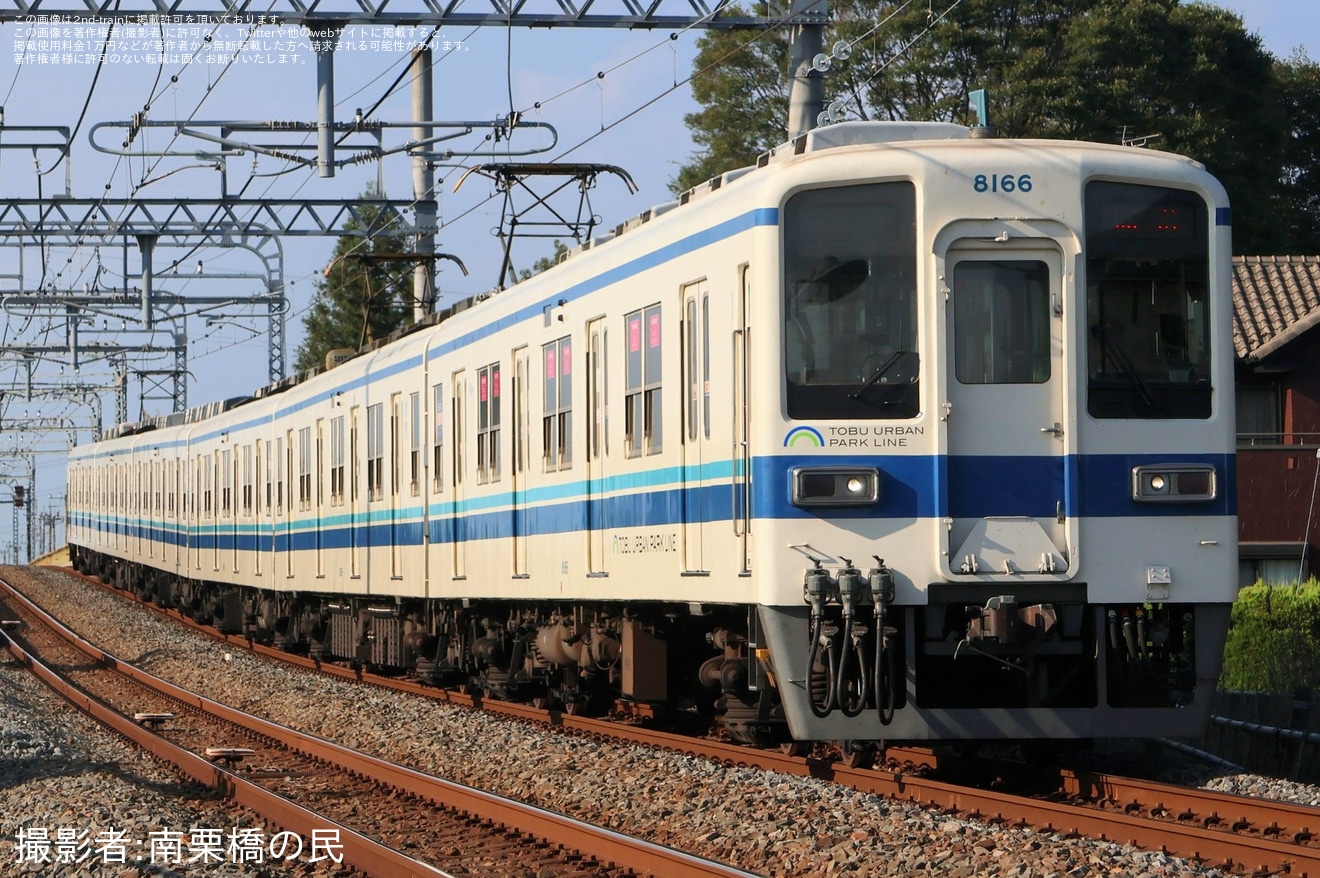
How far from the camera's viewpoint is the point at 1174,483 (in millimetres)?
9047

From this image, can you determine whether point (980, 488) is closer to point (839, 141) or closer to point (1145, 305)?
point (1145, 305)

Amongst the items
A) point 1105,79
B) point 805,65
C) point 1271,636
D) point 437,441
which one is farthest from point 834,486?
point 1105,79

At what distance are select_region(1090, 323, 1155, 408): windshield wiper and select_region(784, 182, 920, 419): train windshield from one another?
3.00 feet

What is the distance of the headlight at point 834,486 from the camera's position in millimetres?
8828

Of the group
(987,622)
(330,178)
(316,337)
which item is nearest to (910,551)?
(987,622)

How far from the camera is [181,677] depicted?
21.0 m

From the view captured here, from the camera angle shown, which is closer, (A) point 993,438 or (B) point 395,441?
(A) point 993,438

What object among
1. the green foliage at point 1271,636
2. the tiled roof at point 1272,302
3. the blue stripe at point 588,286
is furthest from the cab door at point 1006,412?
the tiled roof at point 1272,302

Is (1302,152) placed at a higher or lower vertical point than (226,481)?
higher

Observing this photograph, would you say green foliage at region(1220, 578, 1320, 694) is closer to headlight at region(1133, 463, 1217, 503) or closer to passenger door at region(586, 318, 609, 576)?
passenger door at region(586, 318, 609, 576)

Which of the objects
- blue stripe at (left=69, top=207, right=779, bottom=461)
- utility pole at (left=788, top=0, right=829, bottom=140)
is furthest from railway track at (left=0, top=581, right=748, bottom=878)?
utility pole at (left=788, top=0, right=829, bottom=140)

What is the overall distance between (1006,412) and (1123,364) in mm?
623

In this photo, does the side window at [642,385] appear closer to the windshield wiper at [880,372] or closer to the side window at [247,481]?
the windshield wiper at [880,372]

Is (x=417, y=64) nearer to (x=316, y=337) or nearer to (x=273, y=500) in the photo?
(x=273, y=500)
